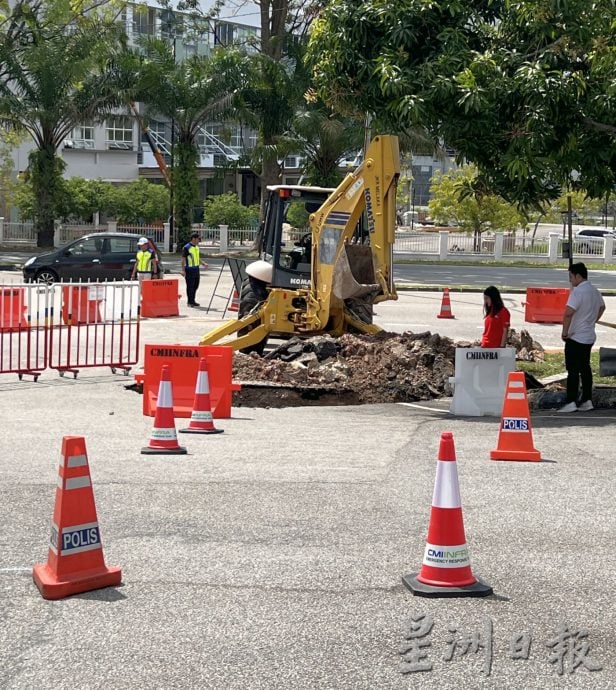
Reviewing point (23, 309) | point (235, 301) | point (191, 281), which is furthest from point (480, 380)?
point (191, 281)

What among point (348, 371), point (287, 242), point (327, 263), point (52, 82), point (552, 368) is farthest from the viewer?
point (52, 82)

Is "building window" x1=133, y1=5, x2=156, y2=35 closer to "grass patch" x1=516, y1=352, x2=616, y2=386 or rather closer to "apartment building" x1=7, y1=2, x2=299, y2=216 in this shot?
"apartment building" x1=7, y1=2, x2=299, y2=216

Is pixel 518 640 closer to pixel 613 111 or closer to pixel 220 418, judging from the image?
pixel 220 418

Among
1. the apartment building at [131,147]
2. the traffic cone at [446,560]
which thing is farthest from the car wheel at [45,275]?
the apartment building at [131,147]

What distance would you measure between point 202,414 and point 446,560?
6.12 meters

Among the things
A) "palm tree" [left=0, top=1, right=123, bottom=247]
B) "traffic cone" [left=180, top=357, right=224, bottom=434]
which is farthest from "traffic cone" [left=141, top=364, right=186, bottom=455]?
"palm tree" [left=0, top=1, right=123, bottom=247]

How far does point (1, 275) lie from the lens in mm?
37562

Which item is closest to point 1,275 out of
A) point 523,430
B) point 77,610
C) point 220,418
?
point 220,418

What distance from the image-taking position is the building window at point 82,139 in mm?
79000

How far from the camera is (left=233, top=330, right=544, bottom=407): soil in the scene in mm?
15273

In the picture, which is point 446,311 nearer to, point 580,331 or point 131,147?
point 580,331

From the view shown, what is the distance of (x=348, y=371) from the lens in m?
16.0

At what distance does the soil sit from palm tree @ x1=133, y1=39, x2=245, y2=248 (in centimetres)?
3223

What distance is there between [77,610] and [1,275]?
32564 mm
